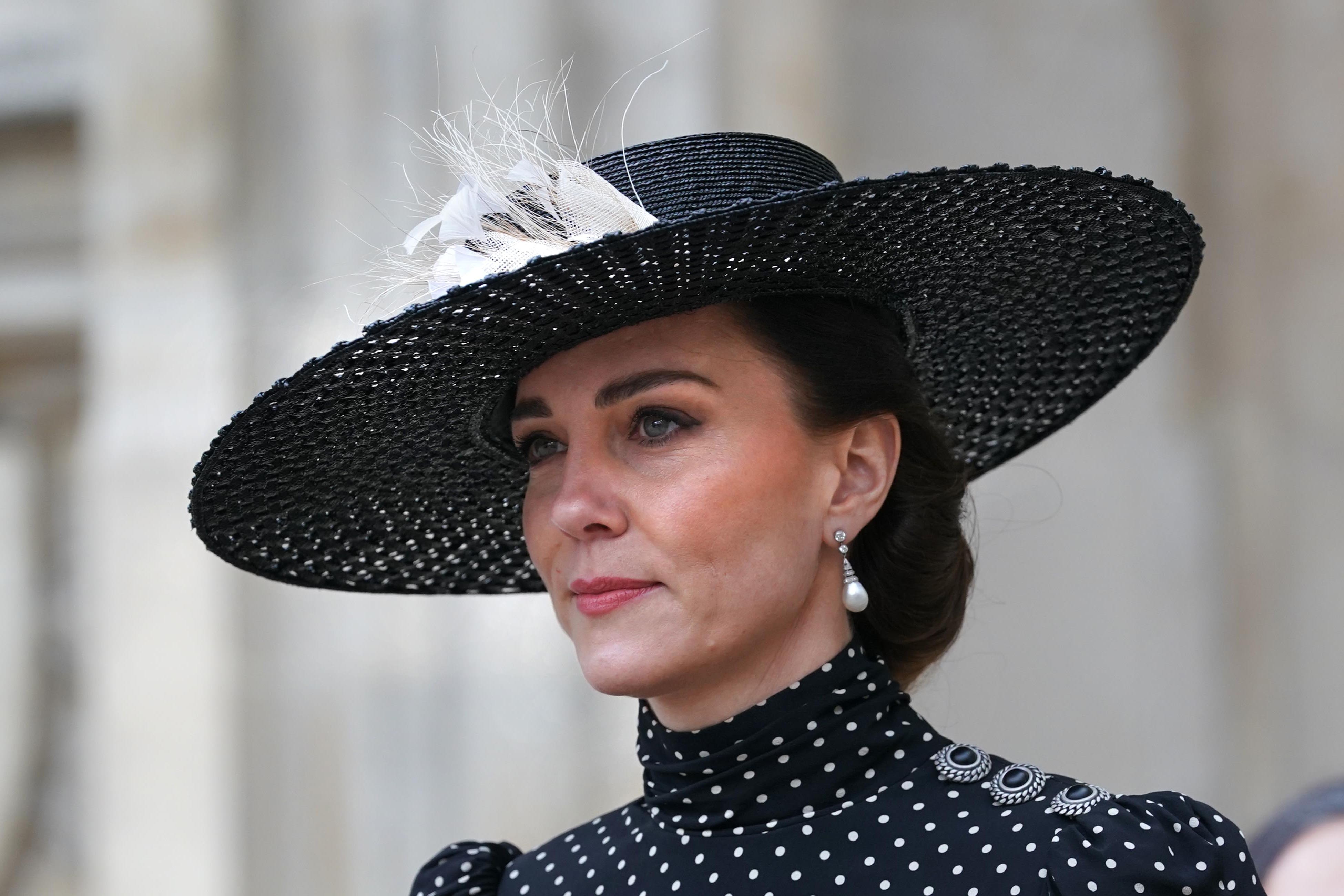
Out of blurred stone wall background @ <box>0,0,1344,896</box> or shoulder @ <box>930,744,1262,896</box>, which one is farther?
blurred stone wall background @ <box>0,0,1344,896</box>

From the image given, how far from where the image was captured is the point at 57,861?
3.57 m

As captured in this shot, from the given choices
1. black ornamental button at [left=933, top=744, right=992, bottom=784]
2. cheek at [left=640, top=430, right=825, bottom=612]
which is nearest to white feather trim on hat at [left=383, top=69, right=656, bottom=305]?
cheek at [left=640, top=430, right=825, bottom=612]

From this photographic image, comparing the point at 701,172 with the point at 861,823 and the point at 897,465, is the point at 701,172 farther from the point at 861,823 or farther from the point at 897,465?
the point at 861,823

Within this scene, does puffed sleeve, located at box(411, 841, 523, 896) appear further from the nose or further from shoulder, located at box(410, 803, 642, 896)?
the nose

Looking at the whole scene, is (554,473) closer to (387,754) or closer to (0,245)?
(387,754)

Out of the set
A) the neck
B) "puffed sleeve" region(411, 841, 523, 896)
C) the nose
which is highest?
the nose

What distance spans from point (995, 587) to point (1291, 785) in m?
0.77

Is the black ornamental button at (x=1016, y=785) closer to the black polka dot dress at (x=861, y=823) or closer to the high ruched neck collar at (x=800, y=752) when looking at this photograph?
the black polka dot dress at (x=861, y=823)

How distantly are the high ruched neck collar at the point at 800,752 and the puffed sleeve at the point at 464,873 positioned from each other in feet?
0.99

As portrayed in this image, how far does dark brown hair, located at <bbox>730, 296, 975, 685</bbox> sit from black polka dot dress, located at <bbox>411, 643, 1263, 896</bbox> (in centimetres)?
12

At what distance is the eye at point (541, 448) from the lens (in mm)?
1615

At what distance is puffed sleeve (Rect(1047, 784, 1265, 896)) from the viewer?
128 cm

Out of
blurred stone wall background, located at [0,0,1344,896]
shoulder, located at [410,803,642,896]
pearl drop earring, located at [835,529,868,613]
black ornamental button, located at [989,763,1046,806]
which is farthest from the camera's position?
blurred stone wall background, located at [0,0,1344,896]

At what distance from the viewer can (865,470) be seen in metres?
1.60
